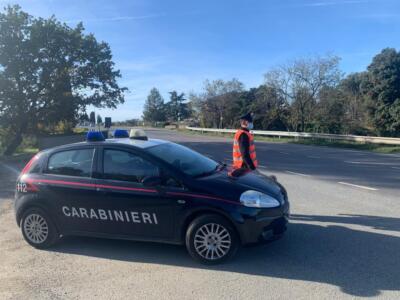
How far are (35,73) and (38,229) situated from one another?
2172 centimetres

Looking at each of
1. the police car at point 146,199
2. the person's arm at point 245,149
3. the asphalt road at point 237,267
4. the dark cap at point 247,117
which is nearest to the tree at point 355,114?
the asphalt road at point 237,267

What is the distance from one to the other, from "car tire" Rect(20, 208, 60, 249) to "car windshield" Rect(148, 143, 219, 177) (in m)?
1.82

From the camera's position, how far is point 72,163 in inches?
230

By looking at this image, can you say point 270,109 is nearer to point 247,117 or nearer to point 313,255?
point 247,117

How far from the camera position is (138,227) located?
5.38 meters

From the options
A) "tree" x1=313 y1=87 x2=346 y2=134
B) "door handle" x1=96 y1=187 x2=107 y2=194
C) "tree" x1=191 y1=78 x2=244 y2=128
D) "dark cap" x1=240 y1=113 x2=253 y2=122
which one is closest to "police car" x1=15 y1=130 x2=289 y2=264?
"door handle" x1=96 y1=187 x2=107 y2=194

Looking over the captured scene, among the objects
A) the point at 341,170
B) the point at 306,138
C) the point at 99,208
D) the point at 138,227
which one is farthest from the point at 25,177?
the point at 306,138

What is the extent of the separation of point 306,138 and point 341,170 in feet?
75.9

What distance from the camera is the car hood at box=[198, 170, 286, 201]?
5.07 meters

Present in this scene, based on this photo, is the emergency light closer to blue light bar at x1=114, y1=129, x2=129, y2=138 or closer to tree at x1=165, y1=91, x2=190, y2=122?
blue light bar at x1=114, y1=129, x2=129, y2=138

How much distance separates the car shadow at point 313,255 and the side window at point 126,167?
3.43 ft

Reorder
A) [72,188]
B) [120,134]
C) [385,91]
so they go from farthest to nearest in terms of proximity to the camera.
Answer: [385,91] < [120,134] < [72,188]

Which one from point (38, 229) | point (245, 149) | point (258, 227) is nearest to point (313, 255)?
point (258, 227)

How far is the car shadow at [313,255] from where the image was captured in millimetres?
4441
